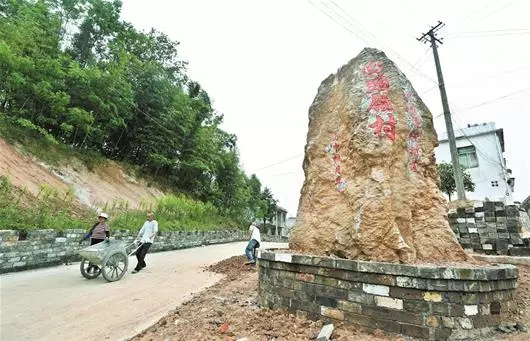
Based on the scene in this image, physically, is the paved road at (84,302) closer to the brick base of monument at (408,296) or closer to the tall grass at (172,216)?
the brick base of monument at (408,296)

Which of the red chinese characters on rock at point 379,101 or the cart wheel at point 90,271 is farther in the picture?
the cart wheel at point 90,271

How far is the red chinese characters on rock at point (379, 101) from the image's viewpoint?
12.5ft

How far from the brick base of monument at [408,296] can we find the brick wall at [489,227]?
194 inches

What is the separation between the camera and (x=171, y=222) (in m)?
15.6

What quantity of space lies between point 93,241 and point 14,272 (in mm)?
1608

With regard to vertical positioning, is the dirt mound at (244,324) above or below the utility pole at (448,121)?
below

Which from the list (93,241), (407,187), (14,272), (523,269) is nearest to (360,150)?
(407,187)

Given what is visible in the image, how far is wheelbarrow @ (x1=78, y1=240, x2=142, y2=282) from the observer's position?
6.18 meters

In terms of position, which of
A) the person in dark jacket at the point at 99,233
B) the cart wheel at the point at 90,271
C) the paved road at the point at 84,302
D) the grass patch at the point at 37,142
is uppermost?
the grass patch at the point at 37,142

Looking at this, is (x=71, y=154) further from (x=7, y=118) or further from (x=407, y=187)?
(x=407, y=187)

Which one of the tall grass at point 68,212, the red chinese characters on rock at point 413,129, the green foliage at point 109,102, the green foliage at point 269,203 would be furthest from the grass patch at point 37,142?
the green foliage at point 269,203

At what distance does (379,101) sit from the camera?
3.96 meters

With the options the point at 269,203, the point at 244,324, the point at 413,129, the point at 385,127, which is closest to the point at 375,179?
the point at 385,127

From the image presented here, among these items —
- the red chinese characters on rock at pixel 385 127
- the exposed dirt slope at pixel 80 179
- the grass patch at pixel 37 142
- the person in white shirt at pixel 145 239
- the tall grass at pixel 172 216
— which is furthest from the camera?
the grass patch at pixel 37 142
